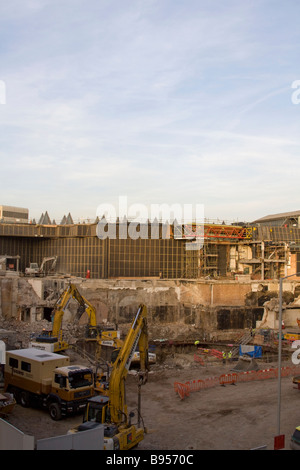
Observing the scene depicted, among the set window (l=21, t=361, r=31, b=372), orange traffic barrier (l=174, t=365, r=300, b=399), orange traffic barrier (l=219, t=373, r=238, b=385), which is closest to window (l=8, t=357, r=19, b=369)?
window (l=21, t=361, r=31, b=372)

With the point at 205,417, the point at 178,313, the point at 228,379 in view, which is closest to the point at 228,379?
the point at 228,379

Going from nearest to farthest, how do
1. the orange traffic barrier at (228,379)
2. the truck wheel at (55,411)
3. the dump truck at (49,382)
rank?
the truck wheel at (55,411), the dump truck at (49,382), the orange traffic barrier at (228,379)

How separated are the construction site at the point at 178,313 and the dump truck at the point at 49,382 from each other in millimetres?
630

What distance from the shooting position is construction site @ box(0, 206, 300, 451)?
23188 mm

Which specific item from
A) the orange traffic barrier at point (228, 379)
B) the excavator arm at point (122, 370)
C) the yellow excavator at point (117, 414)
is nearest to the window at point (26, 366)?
the yellow excavator at point (117, 414)

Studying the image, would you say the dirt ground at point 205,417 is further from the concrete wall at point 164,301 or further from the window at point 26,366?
the concrete wall at point 164,301

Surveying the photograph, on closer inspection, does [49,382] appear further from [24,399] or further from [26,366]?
[24,399]

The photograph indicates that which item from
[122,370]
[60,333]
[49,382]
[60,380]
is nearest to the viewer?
[122,370]

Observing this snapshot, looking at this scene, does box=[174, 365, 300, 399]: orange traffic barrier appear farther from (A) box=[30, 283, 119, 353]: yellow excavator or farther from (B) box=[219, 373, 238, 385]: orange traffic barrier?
(A) box=[30, 283, 119, 353]: yellow excavator

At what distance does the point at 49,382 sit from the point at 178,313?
33155mm

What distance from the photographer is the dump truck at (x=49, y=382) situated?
22391 millimetres

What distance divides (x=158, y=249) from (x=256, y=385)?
108 ft

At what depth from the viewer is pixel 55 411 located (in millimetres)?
22422
